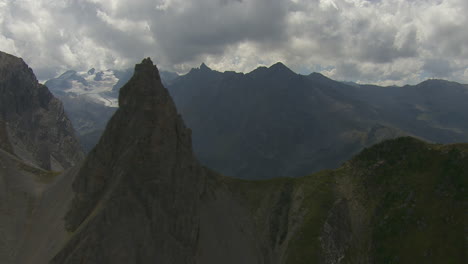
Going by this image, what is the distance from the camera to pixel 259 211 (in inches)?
4326

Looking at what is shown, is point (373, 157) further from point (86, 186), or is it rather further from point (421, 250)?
point (86, 186)

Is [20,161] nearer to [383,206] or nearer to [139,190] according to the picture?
[139,190]

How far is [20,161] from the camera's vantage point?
115 meters

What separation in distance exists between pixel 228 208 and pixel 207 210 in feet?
31.0

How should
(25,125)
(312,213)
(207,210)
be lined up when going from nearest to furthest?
(312,213), (207,210), (25,125)

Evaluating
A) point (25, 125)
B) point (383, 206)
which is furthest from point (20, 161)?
point (383, 206)

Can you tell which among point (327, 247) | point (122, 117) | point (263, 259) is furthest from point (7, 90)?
point (327, 247)

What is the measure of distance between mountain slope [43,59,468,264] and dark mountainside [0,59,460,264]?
0.94ft

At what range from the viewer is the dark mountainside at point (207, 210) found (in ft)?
249

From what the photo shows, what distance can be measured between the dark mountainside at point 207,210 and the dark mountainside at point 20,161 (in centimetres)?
372

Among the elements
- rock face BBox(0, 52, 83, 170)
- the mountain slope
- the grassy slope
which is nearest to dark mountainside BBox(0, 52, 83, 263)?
rock face BBox(0, 52, 83, 170)

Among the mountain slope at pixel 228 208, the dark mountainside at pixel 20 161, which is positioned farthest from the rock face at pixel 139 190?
the dark mountainside at pixel 20 161

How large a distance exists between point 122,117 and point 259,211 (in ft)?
189

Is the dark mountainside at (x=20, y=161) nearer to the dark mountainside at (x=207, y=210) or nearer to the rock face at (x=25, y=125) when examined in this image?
the rock face at (x=25, y=125)
